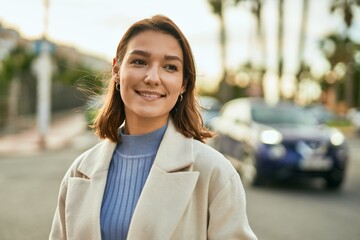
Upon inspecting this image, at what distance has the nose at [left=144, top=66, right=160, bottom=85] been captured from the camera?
75.9 inches

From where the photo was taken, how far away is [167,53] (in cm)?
193

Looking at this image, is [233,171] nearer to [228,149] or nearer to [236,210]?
[236,210]

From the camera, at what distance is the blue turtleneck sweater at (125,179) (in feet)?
6.15

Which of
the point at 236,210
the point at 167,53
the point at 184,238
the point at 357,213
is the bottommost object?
the point at 357,213

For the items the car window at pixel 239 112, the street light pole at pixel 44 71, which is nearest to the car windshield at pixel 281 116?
the car window at pixel 239 112

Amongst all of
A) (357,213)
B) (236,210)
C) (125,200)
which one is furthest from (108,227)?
(357,213)

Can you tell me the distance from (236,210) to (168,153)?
34 centimetres

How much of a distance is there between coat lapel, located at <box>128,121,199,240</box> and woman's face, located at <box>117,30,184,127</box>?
17cm

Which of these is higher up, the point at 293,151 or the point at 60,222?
the point at 60,222

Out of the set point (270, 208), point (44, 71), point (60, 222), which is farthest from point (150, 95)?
point (44, 71)

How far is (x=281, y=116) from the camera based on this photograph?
953cm

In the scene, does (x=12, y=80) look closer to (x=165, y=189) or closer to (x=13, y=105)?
(x=13, y=105)

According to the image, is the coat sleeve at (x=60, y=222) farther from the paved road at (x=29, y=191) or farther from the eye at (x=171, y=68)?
the paved road at (x=29, y=191)

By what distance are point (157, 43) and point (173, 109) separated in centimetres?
34
